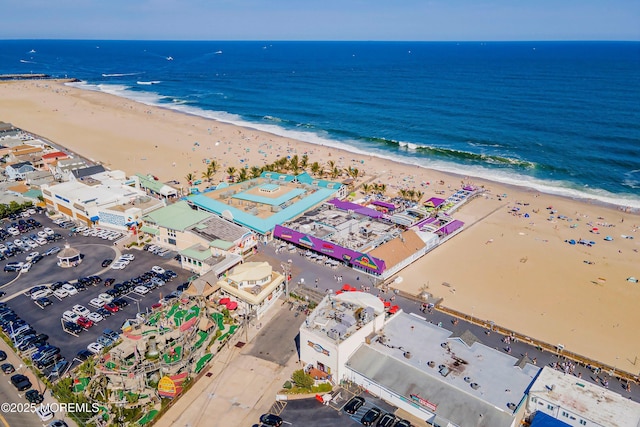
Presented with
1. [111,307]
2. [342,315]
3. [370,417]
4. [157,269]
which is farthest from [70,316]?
[370,417]

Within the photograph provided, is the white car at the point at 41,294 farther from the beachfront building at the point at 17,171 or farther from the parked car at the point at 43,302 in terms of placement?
the beachfront building at the point at 17,171

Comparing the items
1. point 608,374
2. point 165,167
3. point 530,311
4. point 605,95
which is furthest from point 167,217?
point 605,95

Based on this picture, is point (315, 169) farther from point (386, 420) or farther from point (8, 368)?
point (8, 368)

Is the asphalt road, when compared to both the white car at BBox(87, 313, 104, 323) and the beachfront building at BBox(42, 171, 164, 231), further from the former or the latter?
the beachfront building at BBox(42, 171, 164, 231)

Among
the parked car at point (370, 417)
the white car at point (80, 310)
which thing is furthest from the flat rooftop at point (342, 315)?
the white car at point (80, 310)

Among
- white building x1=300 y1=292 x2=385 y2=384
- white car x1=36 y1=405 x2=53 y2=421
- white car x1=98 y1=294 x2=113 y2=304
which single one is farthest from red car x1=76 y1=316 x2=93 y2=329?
white building x1=300 y1=292 x2=385 y2=384
